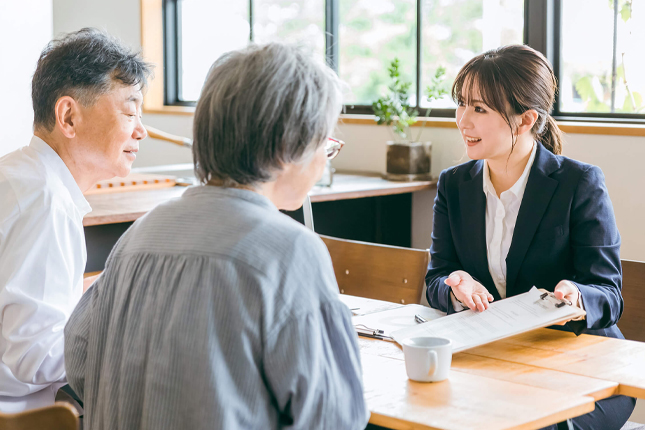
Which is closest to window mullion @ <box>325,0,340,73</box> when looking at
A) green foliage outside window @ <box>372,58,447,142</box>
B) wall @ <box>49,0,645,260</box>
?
wall @ <box>49,0,645,260</box>

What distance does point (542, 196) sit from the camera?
168 centimetres

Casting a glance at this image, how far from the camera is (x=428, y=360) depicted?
119 centimetres

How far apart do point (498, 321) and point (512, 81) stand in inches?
23.7

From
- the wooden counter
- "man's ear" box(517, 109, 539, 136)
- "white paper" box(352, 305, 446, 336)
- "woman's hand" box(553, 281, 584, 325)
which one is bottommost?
"white paper" box(352, 305, 446, 336)

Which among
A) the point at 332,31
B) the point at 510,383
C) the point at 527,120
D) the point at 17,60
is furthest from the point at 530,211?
the point at 17,60

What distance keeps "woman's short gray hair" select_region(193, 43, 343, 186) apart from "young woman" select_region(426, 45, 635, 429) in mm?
749

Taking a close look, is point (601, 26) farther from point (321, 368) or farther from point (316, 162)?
point (321, 368)

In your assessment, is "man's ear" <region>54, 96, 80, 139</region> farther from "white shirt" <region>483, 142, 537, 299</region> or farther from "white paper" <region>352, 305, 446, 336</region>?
"white shirt" <region>483, 142, 537, 299</region>

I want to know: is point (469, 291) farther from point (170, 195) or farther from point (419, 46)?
point (419, 46)

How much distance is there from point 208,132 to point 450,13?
2.85 meters

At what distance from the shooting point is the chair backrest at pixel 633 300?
1.83 metres

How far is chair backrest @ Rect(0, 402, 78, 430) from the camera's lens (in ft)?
3.18

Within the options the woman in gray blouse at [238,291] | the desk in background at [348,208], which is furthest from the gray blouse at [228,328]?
the desk in background at [348,208]

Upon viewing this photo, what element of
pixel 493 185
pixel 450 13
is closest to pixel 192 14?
pixel 450 13
